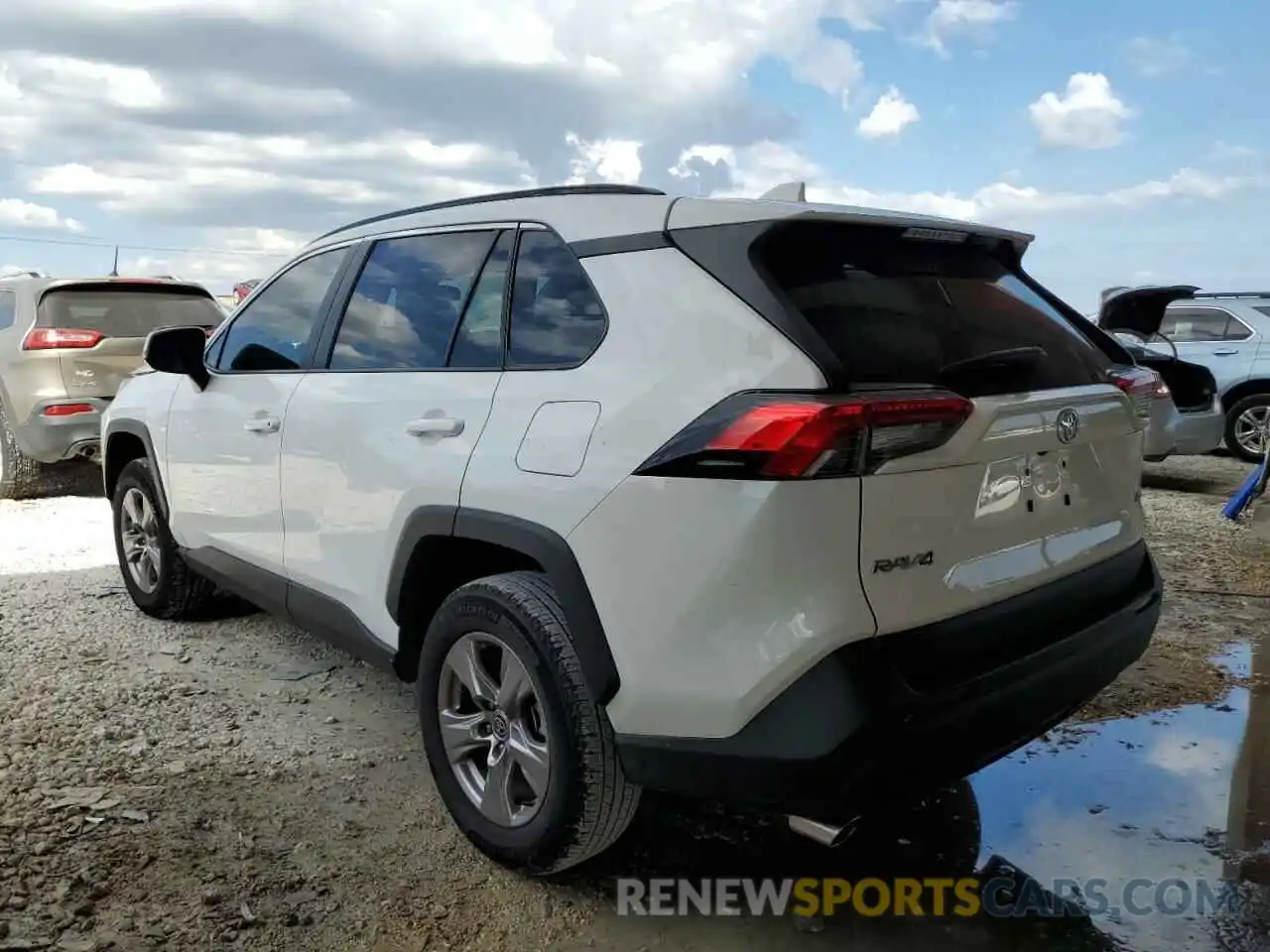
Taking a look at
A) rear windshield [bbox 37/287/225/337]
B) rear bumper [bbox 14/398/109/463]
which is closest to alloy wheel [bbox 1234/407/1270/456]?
rear windshield [bbox 37/287/225/337]

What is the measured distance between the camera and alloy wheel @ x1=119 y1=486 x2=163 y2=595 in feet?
14.9

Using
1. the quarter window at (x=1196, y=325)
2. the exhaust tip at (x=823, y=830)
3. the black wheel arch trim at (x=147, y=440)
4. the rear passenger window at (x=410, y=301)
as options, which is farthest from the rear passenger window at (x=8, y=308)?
the quarter window at (x=1196, y=325)

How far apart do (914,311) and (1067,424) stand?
46 cm

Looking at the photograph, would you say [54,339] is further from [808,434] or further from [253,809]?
[808,434]

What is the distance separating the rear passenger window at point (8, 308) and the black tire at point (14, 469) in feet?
2.15

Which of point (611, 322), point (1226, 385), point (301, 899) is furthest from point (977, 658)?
point (1226, 385)

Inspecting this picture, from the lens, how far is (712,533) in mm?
2004

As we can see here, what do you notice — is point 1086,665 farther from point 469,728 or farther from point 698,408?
point 469,728

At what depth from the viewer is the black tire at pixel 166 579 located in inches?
175

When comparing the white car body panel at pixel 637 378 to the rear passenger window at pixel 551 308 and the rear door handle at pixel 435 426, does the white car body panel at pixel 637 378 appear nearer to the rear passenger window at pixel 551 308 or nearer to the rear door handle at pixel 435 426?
the rear passenger window at pixel 551 308

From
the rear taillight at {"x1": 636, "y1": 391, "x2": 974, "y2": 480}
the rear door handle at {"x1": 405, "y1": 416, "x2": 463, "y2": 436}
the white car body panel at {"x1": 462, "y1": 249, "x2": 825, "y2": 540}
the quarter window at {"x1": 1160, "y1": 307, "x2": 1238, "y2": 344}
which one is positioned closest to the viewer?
the rear taillight at {"x1": 636, "y1": 391, "x2": 974, "y2": 480}

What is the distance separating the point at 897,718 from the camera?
1989 millimetres

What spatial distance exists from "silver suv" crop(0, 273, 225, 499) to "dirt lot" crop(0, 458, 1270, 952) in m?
2.55

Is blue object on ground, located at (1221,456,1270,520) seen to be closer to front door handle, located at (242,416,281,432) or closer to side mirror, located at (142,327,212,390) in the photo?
front door handle, located at (242,416,281,432)
